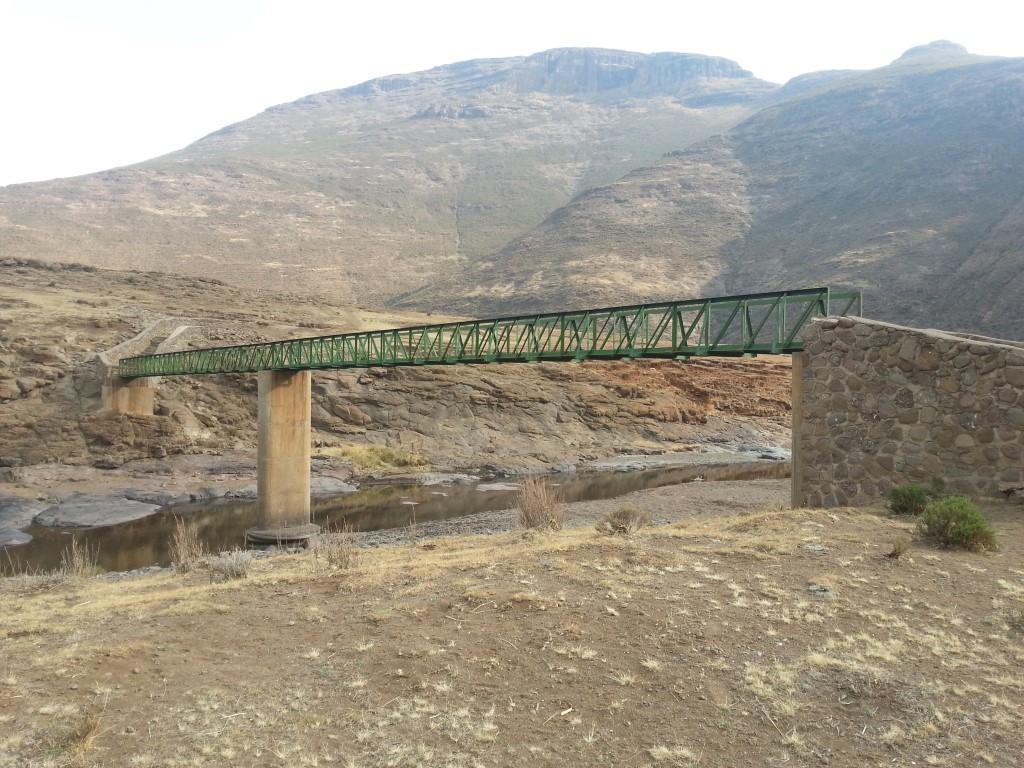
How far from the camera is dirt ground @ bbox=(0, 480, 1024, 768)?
5.62m

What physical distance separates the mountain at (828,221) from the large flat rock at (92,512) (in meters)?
60.6

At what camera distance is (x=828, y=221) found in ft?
320

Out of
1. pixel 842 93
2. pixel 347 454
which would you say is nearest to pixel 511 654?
pixel 347 454

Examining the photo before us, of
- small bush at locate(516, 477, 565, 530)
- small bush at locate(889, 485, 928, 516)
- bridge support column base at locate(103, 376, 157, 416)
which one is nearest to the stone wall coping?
small bush at locate(889, 485, 928, 516)

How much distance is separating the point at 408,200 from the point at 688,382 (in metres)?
105

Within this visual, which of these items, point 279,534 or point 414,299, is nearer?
point 279,534

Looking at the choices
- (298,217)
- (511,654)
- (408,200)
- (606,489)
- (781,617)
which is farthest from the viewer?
(408,200)

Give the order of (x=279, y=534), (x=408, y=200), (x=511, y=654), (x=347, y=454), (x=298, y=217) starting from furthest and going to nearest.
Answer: (x=408, y=200) < (x=298, y=217) < (x=347, y=454) < (x=279, y=534) < (x=511, y=654)

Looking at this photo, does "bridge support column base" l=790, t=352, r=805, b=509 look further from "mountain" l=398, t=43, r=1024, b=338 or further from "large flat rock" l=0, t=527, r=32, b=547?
"mountain" l=398, t=43, r=1024, b=338

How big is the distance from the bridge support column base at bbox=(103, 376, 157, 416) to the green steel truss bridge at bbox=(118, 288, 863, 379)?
23.3 inches

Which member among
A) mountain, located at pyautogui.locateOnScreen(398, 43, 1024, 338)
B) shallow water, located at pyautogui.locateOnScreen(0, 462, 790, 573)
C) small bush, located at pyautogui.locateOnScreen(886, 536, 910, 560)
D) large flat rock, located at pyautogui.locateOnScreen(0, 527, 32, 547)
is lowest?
shallow water, located at pyautogui.locateOnScreen(0, 462, 790, 573)

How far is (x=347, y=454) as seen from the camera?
120 feet

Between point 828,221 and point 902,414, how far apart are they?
9464 centimetres

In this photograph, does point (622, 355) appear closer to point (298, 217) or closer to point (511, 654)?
point (511, 654)
